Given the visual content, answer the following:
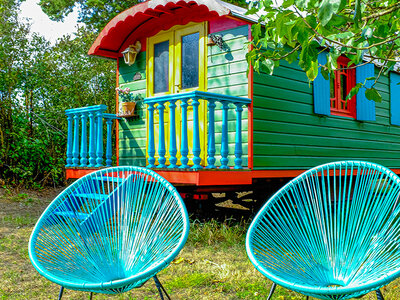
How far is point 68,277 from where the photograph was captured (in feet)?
7.26

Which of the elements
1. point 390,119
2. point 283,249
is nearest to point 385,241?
point 283,249

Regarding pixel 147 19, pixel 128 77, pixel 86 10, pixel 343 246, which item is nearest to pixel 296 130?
pixel 147 19

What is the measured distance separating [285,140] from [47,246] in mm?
3852

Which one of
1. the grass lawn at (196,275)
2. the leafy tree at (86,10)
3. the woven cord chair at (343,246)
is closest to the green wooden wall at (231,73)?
the grass lawn at (196,275)

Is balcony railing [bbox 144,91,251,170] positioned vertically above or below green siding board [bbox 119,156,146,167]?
above

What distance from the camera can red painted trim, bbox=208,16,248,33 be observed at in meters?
5.22

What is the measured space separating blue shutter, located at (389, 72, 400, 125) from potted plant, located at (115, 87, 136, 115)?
4.74 m

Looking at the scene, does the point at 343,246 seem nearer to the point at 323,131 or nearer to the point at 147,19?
the point at 323,131

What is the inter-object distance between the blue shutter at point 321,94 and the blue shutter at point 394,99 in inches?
89.1

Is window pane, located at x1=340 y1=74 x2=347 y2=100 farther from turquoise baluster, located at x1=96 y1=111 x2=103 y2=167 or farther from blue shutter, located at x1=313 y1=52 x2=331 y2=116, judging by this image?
turquoise baluster, located at x1=96 y1=111 x2=103 y2=167

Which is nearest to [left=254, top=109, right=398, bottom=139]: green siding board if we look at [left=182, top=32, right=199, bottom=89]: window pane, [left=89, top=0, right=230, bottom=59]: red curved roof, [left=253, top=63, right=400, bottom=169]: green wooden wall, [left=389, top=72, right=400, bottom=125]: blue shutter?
[left=253, top=63, right=400, bottom=169]: green wooden wall

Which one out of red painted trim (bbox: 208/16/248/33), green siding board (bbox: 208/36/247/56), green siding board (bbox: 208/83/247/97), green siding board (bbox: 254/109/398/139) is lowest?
green siding board (bbox: 254/109/398/139)

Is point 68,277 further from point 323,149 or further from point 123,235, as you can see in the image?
point 323,149

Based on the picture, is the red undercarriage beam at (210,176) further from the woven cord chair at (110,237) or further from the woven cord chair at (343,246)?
the woven cord chair at (343,246)
